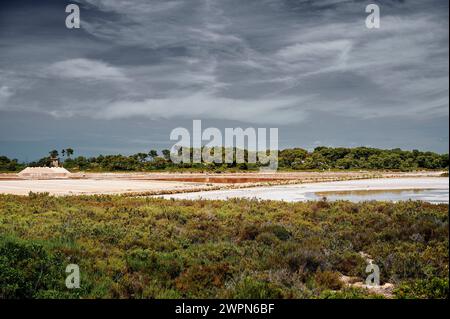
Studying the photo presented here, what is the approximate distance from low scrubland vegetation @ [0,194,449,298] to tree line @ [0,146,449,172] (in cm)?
8871

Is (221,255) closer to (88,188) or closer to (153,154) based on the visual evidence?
(88,188)

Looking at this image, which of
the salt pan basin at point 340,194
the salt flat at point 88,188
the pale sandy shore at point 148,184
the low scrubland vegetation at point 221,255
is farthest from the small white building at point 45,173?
the low scrubland vegetation at point 221,255

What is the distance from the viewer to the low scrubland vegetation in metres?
8.91

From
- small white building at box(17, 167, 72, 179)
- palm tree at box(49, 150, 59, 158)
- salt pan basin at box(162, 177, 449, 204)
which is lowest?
salt pan basin at box(162, 177, 449, 204)

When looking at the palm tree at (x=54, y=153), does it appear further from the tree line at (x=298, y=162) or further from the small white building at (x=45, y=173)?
the small white building at (x=45, y=173)

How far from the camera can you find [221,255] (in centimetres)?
1167

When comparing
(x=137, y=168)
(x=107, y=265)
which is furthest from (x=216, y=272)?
(x=137, y=168)

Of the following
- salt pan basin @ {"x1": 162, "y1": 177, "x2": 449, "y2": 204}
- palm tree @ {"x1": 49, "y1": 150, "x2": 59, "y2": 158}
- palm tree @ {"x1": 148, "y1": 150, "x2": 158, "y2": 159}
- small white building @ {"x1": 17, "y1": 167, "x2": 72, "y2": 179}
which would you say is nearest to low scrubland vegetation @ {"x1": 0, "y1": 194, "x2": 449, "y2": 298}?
salt pan basin @ {"x1": 162, "y1": 177, "x2": 449, "y2": 204}

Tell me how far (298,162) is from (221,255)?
386 ft

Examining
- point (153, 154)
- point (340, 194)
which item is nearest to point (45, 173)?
point (153, 154)

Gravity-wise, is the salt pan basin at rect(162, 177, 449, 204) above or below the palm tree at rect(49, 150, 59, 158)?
below

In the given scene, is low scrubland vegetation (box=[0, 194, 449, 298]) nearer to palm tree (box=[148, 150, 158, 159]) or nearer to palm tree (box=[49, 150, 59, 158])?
palm tree (box=[148, 150, 158, 159])
